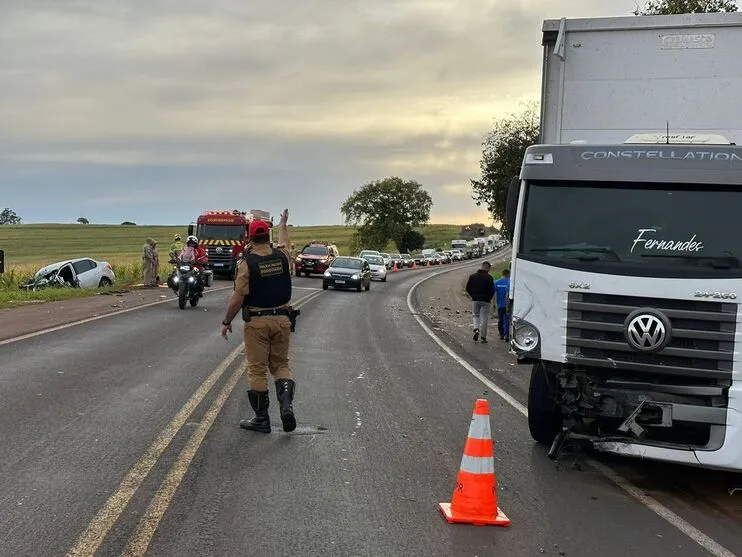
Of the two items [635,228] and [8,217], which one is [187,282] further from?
[8,217]

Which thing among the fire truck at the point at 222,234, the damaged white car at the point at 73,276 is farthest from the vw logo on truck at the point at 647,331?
the fire truck at the point at 222,234

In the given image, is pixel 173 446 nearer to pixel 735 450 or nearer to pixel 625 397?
pixel 625 397

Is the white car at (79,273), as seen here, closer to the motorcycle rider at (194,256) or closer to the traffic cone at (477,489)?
the motorcycle rider at (194,256)

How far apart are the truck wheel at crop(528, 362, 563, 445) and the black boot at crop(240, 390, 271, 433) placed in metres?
2.53

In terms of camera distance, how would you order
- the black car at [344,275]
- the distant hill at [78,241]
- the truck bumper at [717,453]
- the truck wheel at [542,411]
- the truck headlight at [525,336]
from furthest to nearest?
the distant hill at [78,241]
the black car at [344,275]
the truck wheel at [542,411]
the truck headlight at [525,336]
the truck bumper at [717,453]

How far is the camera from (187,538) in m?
4.80

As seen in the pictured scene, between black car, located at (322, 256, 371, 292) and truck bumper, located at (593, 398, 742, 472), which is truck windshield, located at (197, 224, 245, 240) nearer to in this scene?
black car, located at (322, 256, 371, 292)

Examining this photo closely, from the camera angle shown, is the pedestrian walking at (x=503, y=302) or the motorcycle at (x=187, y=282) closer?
the pedestrian walking at (x=503, y=302)

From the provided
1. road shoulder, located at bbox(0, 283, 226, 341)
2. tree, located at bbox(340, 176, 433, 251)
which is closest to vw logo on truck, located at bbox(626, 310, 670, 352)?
road shoulder, located at bbox(0, 283, 226, 341)

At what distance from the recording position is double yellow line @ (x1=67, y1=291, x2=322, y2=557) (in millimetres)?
4656

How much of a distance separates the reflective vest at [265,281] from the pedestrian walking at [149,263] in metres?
21.8

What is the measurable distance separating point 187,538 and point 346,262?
3082 centimetres

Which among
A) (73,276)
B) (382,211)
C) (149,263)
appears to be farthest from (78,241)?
(73,276)

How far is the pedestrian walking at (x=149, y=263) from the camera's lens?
28.8 meters
